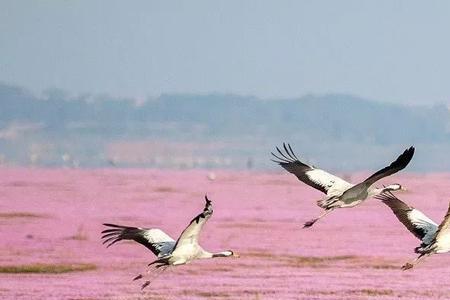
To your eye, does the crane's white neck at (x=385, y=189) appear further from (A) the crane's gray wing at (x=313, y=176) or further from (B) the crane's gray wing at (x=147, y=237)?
(B) the crane's gray wing at (x=147, y=237)

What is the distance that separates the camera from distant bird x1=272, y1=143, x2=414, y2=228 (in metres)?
15.6

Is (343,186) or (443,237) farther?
(343,186)

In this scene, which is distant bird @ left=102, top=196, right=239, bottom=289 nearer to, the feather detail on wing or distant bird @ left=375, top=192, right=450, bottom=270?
distant bird @ left=375, top=192, right=450, bottom=270

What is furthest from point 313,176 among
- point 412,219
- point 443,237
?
point 443,237

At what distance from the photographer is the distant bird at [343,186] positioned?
1555 cm

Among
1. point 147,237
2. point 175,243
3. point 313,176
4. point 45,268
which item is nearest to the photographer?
point 175,243

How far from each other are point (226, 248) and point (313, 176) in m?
18.5

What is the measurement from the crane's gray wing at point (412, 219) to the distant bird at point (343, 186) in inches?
13.5

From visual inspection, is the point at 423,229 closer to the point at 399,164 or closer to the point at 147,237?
the point at 399,164

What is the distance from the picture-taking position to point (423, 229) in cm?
1741

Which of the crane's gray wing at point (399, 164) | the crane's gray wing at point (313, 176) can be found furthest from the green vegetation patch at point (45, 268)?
the crane's gray wing at point (399, 164)

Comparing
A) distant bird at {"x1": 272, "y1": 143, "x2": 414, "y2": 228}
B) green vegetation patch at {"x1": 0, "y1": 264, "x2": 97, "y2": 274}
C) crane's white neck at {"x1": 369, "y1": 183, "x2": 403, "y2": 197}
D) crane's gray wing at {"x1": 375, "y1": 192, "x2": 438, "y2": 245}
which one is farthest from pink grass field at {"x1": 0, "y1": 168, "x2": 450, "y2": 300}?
crane's white neck at {"x1": 369, "y1": 183, "x2": 403, "y2": 197}

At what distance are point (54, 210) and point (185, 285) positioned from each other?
25.6 meters

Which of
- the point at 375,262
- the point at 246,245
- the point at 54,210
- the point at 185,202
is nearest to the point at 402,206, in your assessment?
the point at 375,262
